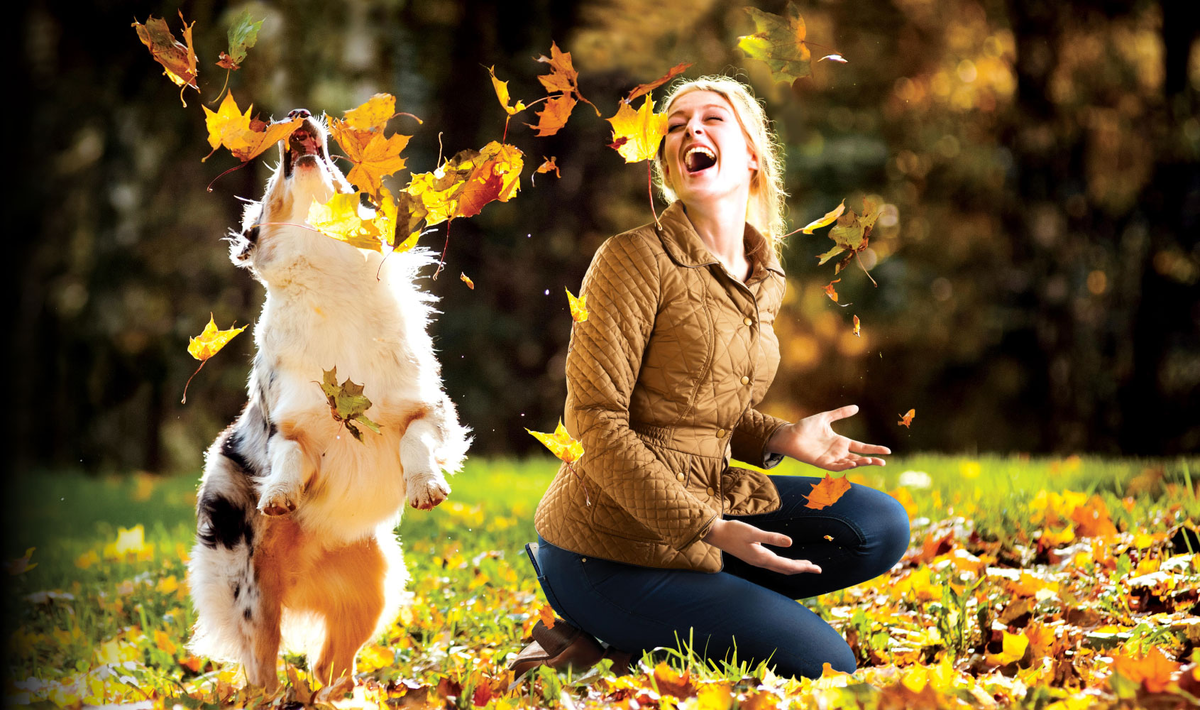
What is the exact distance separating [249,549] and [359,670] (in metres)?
0.67

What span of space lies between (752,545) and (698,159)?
1001 mm

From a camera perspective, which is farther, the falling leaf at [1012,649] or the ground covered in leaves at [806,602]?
the falling leaf at [1012,649]

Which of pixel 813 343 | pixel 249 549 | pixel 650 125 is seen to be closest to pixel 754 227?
pixel 650 125

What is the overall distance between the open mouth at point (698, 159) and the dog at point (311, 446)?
2.45 feet

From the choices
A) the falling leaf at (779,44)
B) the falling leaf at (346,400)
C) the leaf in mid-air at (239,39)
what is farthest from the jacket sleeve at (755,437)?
the leaf in mid-air at (239,39)

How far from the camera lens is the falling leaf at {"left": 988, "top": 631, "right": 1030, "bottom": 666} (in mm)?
2412

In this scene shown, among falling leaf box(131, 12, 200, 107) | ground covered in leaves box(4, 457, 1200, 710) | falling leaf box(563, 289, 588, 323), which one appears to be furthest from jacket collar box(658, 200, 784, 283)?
falling leaf box(131, 12, 200, 107)

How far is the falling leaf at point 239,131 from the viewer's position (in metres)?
1.79

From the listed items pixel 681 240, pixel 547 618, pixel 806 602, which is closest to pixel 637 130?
pixel 681 240

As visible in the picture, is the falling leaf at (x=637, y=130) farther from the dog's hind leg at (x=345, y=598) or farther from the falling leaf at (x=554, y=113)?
the dog's hind leg at (x=345, y=598)

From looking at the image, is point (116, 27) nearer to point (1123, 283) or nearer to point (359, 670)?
point (359, 670)

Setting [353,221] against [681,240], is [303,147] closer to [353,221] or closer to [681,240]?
[353,221]

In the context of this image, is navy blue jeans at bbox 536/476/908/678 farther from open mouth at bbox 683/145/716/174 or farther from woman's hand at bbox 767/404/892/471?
open mouth at bbox 683/145/716/174

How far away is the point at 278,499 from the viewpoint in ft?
6.31
